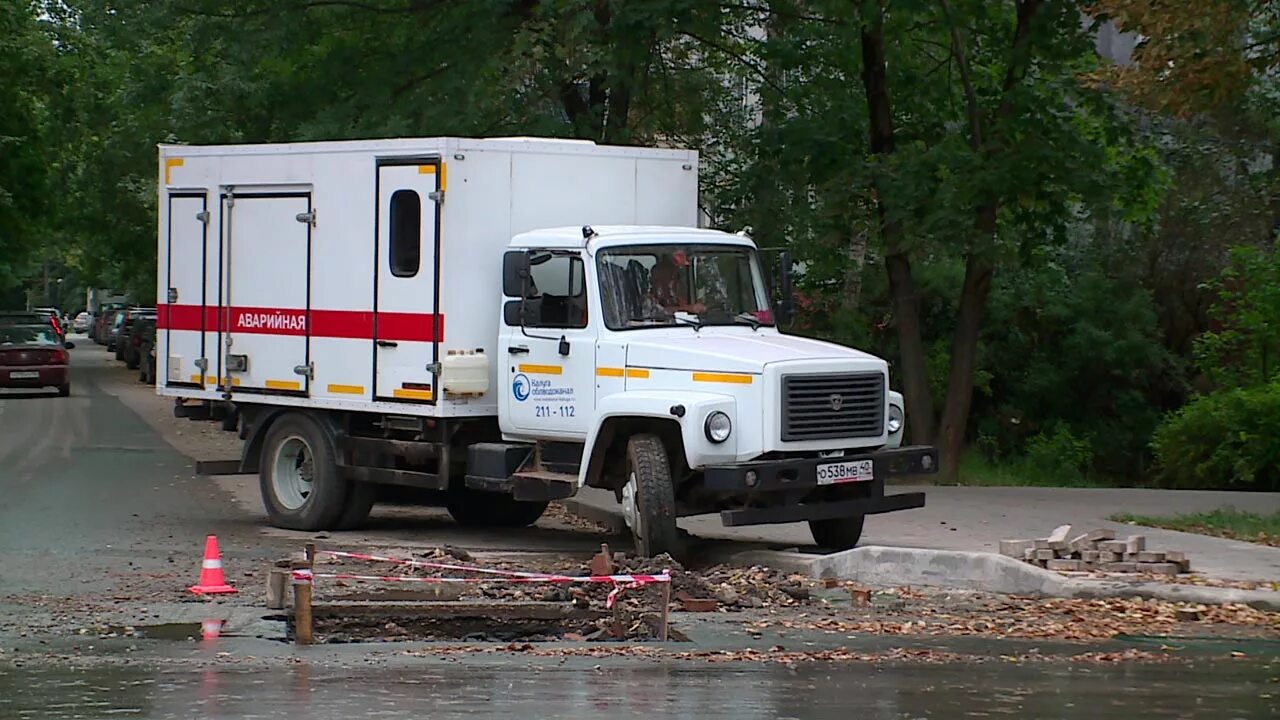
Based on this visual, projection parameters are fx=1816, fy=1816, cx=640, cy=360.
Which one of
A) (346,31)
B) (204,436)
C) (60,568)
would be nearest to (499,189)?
(60,568)

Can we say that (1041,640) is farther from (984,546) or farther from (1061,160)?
(1061,160)

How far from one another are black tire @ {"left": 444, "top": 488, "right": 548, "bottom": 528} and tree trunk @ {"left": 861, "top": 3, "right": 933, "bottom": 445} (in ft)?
18.3

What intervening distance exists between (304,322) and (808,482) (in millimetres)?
5346

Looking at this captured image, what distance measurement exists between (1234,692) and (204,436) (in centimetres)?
2312

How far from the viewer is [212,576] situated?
12.1 metres

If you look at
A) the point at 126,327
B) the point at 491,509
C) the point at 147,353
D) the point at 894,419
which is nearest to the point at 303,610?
the point at 894,419

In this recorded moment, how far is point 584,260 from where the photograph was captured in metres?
14.4

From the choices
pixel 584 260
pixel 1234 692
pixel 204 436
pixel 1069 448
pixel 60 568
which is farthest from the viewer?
pixel 204 436

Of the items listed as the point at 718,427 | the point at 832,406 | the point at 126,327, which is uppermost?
the point at 126,327

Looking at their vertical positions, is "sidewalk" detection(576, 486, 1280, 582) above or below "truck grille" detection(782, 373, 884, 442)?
below

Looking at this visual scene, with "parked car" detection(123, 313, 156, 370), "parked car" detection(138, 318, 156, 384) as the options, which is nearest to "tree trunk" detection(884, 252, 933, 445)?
"parked car" detection(138, 318, 156, 384)

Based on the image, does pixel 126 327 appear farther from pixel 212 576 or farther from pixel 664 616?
pixel 664 616

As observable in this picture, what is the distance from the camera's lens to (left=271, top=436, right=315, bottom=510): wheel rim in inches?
659

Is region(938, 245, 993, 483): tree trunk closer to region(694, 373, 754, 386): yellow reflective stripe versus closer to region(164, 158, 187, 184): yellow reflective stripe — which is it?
region(694, 373, 754, 386): yellow reflective stripe
